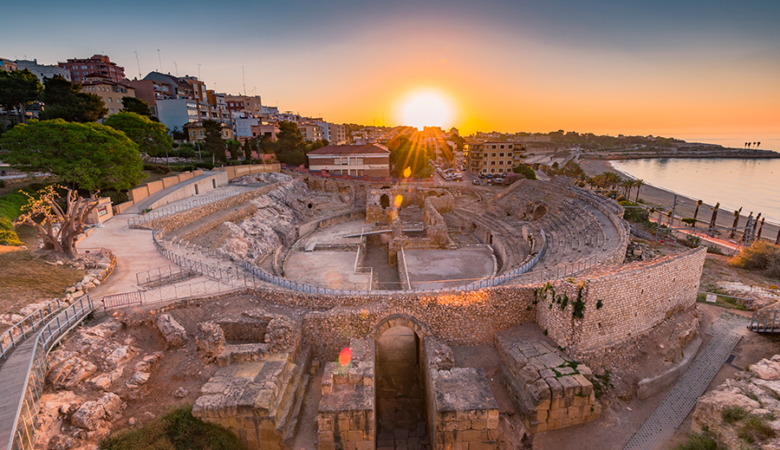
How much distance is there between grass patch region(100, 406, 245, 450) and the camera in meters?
9.30

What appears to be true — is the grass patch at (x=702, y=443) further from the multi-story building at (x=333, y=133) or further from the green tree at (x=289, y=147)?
the multi-story building at (x=333, y=133)

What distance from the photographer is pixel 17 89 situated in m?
35.7

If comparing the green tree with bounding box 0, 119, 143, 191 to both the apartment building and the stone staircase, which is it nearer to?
the stone staircase

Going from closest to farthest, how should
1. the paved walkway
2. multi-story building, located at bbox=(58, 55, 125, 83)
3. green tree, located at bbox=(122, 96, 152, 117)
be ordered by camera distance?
the paved walkway
green tree, located at bbox=(122, 96, 152, 117)
multi-story building, located at bbox=(58, 55, 125, 83)

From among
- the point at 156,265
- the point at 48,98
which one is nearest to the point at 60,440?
the point at 156,265

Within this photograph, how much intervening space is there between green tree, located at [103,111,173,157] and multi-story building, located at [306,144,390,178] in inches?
802

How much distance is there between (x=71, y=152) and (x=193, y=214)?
8.48 metres

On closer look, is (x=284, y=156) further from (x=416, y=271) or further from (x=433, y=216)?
(x=416, y=271)

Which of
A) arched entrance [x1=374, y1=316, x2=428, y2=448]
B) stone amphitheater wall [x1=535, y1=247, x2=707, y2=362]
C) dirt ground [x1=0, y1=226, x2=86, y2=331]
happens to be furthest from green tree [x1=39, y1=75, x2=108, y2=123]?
stone amphitheater wall [x1=535, y1=247, x2=707, y2=362]

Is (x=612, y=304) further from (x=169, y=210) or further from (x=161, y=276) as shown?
(x=169, y=210)

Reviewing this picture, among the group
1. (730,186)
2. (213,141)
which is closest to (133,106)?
(213,141)

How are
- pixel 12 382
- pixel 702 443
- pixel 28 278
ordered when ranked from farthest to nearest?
1. pixel 28 278
2. pixel 702 443
3. pixel 12 382

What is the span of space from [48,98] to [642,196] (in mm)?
81748

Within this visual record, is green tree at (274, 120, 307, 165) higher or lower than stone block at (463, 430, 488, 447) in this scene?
higher
